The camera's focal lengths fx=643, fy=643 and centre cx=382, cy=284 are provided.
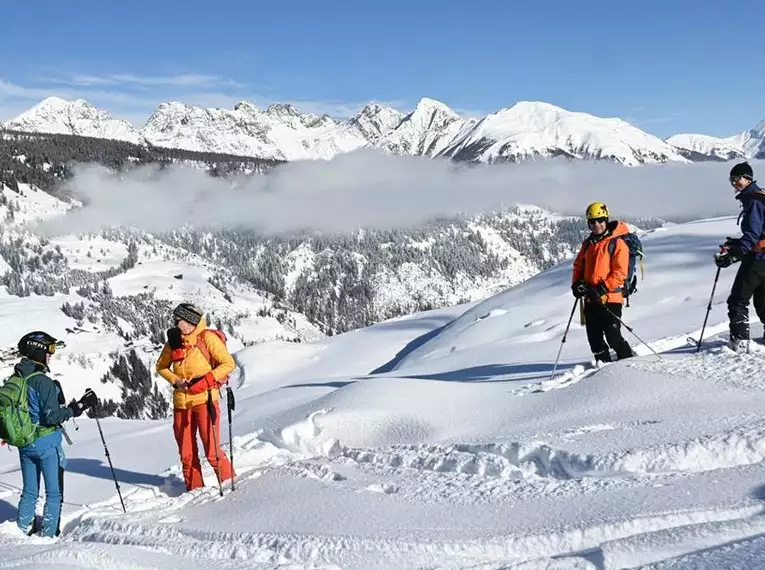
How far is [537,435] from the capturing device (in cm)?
673

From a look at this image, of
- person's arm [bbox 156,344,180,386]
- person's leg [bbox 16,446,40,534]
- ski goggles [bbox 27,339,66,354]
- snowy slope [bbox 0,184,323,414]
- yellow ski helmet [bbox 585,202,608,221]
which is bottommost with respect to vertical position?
snowy slope [bbox 0,184,323,414]

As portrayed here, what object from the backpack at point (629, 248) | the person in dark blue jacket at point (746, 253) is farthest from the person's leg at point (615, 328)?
the person in dark blue jacket at point (746, 253)

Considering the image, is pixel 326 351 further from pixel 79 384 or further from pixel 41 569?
pixel 79 384

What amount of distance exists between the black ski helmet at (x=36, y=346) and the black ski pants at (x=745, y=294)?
8.31 metres

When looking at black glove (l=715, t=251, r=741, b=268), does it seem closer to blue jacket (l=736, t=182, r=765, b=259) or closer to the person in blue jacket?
blue jacket (l=736, t=182, r=765, b=259)

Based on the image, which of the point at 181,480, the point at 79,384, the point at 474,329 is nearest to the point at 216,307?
the point at 79,384

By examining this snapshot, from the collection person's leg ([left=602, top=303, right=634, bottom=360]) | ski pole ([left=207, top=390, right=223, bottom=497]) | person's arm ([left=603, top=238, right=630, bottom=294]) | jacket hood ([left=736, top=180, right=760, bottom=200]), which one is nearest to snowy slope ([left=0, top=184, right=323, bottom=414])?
ski pole ([left=207, top=390, right=223, bottom=497])

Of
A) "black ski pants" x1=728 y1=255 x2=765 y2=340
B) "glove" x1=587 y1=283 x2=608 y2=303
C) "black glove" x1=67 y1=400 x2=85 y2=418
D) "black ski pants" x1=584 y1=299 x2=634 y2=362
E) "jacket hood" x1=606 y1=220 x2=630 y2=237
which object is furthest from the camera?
"black ski pants" x1=584 y1=299 x2=634 y2=362

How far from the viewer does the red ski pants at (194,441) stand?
734 cm

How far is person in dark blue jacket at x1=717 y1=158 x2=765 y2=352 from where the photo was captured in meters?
8.07

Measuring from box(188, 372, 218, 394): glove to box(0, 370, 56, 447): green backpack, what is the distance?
5.18ft

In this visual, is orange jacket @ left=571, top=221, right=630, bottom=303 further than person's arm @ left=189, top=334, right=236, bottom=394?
Yes

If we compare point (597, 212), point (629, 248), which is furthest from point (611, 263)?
point (597, 212)

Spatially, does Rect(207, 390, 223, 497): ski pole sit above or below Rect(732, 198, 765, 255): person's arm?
below
